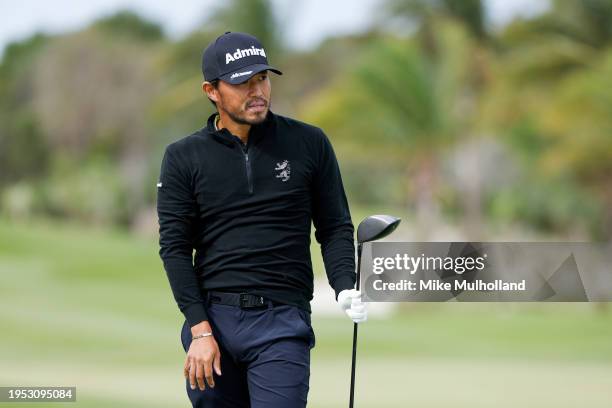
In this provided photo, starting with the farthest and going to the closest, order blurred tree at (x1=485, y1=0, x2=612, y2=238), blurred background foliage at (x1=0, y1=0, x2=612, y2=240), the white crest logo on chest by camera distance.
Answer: blurred background foliage at (x1=0, y1=0, x2=612, y2=240) < blurred tree at (x1=485, y1=0, x2=612, y2=238) < the white crest logo on chest

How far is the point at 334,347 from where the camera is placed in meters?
23.2

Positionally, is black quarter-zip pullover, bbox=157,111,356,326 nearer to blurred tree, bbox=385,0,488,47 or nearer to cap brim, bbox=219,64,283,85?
cap brim, bbox=219,64,283,85

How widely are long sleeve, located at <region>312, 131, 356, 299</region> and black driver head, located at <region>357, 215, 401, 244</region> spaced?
0.06 m

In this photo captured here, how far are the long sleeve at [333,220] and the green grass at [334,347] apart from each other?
19.5ft

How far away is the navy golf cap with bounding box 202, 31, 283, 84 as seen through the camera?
4746 mm

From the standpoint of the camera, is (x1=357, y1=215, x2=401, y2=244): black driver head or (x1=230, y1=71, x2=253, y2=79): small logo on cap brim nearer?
(x1=230, y1=71, x2=253, y2=79): small logo on cap brim

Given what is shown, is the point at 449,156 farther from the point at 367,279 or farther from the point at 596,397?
the point at 367,279

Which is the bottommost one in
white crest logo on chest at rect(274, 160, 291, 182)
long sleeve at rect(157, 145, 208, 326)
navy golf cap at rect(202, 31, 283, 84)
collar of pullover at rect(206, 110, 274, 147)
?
long sleeve at rect(157, 145, 208, 326)

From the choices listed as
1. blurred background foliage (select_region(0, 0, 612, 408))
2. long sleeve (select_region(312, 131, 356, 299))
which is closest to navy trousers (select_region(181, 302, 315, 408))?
long sleeve (select_region(312, 131, 356, 299))

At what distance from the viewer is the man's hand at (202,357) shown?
184 inches

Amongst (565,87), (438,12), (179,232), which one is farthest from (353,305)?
(438,12)

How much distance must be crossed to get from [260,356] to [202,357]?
0.79ft

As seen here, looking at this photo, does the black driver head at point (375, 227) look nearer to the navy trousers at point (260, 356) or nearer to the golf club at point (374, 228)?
the golf club at point (374, 228)

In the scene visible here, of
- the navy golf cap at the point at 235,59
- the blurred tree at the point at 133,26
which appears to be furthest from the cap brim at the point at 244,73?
the blurred tree at the point at 133,26
